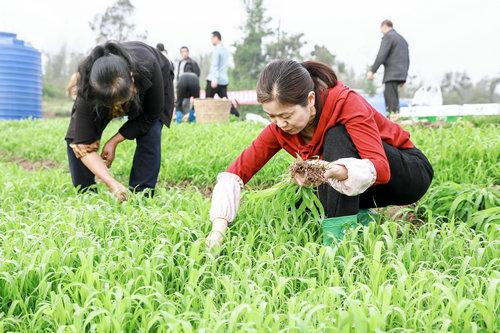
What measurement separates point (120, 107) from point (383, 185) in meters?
1.55

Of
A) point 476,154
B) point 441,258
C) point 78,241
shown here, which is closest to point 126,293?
point 78,241

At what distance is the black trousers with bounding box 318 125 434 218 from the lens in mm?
2512

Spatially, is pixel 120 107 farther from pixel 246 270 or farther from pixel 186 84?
pixel 186 84

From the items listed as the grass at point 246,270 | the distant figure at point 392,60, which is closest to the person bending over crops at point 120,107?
the grass at point 246,270

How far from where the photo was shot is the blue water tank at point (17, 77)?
14555 mm

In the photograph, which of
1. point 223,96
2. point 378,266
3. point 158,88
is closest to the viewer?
point 378,266

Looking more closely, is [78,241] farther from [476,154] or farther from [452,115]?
[452,115]

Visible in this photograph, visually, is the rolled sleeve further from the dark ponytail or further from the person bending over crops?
the dark ponytail

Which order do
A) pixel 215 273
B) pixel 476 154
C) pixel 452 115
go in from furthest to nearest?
pixel 452 115, pixel 476 154, pixel 215 273

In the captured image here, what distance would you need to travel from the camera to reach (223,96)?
1062cm

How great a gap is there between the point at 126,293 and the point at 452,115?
27.3ft

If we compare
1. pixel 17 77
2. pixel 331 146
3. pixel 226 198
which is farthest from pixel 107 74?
pixel 17 77

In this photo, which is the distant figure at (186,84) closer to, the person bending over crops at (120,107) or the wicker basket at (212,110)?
the wicker basket at (212,110)

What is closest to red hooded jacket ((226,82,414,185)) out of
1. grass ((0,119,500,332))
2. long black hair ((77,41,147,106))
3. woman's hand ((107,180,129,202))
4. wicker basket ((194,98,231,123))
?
grass ((0,119,500,332))
